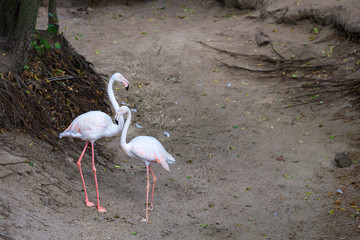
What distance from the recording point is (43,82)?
22.7ft

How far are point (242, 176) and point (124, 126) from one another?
7.10 ft

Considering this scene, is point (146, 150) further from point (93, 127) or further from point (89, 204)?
point (89, 204)

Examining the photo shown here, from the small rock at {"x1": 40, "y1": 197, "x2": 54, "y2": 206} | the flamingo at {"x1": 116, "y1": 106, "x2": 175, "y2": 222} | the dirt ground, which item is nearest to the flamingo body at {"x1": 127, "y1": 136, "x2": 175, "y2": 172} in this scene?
the flamingo at {"x1": 116, "y1": 106, "x2": 175, "y2": 222}

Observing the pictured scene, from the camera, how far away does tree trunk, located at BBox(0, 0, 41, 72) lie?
6.30 m

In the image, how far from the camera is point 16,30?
6.39m

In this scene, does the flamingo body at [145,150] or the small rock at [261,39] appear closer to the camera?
the flamingo body at [145,150]

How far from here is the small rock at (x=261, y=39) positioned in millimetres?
10266

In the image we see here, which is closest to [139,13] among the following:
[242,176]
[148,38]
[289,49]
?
[148,38]

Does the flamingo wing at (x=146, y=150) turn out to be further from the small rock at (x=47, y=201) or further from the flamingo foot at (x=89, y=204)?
the small rock at (x=47, y=201)

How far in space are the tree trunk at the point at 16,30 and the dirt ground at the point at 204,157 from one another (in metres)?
1.31

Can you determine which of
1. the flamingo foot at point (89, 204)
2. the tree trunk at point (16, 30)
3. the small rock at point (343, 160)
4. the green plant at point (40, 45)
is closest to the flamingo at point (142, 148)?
the flamingo foot at point (89, 204)

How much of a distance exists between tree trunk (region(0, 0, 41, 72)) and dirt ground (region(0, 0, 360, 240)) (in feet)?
4.31

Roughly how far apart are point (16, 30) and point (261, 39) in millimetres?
5918

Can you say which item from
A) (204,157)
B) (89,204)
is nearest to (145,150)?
(89,204)
